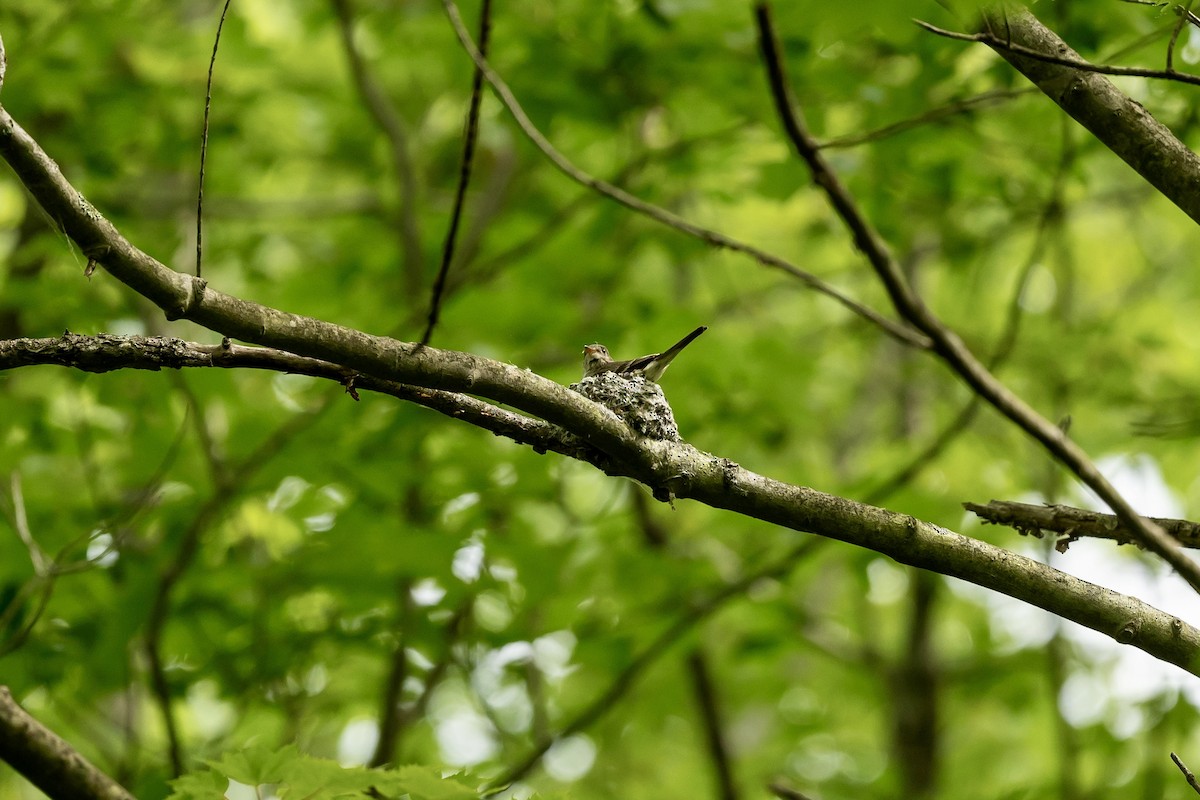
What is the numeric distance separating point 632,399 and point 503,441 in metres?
2.91

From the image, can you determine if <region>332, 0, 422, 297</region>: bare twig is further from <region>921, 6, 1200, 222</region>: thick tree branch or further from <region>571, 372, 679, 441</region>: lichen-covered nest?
<region>921, 6, 1200, 222</region>: thick tree branch

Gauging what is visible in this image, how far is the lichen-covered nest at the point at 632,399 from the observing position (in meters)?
3.60

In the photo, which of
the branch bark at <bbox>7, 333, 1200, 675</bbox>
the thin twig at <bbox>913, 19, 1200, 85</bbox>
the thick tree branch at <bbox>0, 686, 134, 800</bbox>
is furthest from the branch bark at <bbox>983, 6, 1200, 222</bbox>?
the thick tree branch at <bbox>0, 686, 134, 800</bbox>

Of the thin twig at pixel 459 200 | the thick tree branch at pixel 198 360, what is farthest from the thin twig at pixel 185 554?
the thick tree branch at pixel 198 360

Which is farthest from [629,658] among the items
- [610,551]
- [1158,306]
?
[1158,306]

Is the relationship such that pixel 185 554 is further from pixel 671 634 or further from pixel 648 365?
pixel 671 634

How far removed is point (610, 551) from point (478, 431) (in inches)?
42.0

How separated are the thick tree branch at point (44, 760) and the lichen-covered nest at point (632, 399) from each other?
1949 millimetres

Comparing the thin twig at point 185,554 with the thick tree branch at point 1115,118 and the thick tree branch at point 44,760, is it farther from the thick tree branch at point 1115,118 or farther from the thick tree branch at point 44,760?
the thick tree branch at point 1115,118

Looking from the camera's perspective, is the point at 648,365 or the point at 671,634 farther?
the point at 671,634

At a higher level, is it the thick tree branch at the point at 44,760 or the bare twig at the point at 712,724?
the bare twig at the point at 712,724

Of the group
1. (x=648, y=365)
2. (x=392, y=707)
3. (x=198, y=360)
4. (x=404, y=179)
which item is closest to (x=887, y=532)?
(x=198, y=360)

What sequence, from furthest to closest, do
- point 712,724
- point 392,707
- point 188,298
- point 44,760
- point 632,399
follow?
point 712,724 < point 392,707 < point 632,399 < point 44,760 < point 188,298

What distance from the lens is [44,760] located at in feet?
9.97
